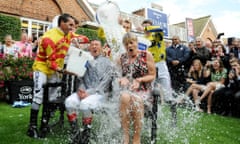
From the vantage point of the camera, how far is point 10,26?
12141mm

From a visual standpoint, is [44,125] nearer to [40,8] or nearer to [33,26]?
[33,26]

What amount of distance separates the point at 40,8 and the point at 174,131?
12.3m

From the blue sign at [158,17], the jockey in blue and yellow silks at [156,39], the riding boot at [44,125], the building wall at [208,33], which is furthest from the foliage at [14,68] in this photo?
the building wall at [208,33]

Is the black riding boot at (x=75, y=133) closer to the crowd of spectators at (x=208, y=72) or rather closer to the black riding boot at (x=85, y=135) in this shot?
the black riding boot at (x=85, y=135)

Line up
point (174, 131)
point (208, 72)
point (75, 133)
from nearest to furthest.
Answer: point (75, 133) → point (174, 131) → point (208, 72)

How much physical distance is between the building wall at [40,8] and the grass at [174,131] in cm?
864

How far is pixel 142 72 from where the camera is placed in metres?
3.64

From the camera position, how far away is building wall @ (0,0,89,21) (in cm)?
1333

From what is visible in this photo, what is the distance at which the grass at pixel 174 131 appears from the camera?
3994 mm

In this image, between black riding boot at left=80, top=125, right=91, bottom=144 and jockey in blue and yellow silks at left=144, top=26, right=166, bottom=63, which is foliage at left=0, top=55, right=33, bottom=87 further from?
black riding boot at left=80, top=125, right=91, bottom=144

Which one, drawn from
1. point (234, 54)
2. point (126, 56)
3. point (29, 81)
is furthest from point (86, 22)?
point (126, 56)

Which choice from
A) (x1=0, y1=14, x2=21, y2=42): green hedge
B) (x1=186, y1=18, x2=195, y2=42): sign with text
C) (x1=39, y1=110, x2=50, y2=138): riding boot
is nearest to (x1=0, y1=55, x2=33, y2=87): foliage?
(x1=39, y1=110, x2=50, y2=138): riding boot

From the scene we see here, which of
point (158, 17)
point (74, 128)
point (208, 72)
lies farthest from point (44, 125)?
point (158, 17)

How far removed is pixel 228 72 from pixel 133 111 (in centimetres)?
447
